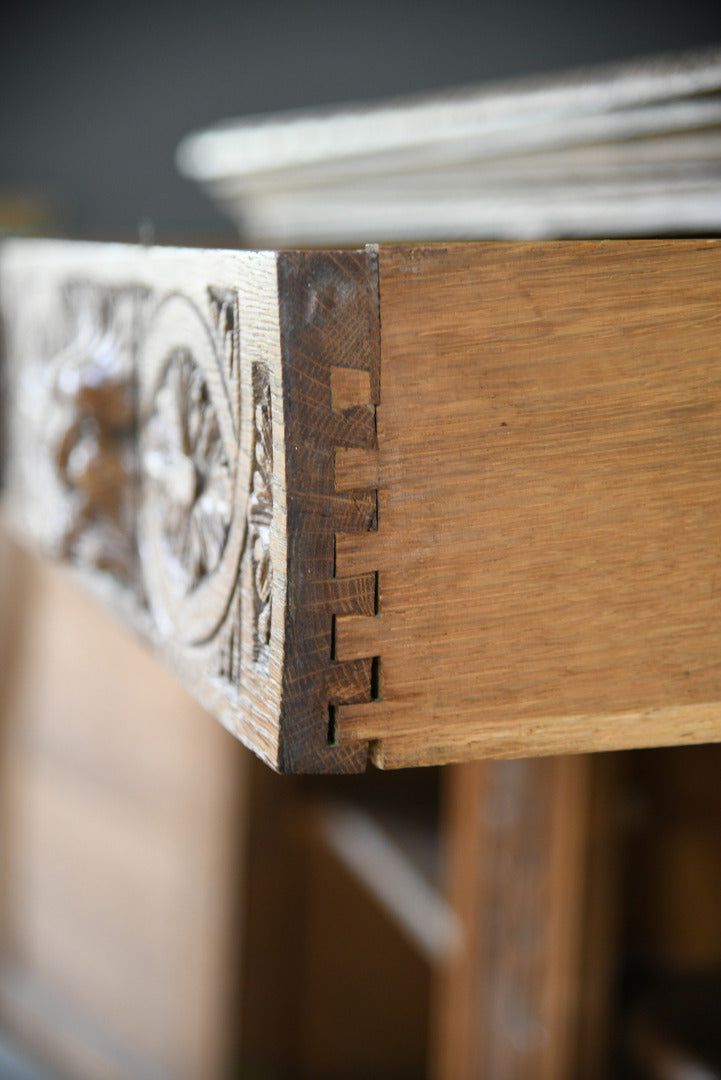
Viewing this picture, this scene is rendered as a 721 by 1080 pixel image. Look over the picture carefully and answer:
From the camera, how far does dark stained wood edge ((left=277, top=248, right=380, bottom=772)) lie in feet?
1.40

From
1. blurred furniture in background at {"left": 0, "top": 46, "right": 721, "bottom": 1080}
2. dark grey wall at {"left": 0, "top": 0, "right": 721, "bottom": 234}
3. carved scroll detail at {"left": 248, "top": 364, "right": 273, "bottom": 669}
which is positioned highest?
dark grey wall at {"left": 0, "top": 0, "right": 721, "bottom": 234}

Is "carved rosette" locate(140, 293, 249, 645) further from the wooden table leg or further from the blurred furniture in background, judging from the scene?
the wooden table leg

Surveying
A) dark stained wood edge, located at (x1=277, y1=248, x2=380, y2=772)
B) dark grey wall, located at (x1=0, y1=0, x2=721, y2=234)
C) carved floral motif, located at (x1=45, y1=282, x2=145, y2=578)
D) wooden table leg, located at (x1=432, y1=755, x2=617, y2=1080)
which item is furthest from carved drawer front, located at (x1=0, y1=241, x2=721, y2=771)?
dark grey wall, located at (x1=0, y1=0, x2=721, y2=234)

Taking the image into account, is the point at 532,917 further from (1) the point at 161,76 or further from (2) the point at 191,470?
(1) the point at 161,76

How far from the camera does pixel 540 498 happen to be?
45 centimetres

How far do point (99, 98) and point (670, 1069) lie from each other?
1975mm

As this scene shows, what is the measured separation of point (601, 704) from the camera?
47cm

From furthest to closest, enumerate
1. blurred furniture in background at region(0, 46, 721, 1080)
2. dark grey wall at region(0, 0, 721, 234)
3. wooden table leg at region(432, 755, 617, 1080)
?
dark grey wall at region(0, 0, 721, 234) → wooden table leg at region(432, 755, 617, 1080) → blurred furniture in background at region(0, 46, 721, 1080)

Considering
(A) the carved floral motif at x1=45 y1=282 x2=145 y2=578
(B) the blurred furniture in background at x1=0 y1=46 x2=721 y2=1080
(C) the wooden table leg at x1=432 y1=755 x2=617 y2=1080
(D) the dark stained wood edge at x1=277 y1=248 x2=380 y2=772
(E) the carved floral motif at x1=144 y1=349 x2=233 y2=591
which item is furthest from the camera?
(C) the wooden table leg at x1=432 y1=755 x2=617 y2=1080

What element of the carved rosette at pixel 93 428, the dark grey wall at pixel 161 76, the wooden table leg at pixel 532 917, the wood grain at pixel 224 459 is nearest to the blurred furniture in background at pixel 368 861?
the wooden table leg at pixel 532 917

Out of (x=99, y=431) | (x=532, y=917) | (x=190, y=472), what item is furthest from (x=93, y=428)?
(x=532, y=917)

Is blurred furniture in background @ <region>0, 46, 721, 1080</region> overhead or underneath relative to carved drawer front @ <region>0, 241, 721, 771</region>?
underneath

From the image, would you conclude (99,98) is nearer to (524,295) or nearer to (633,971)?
(633,971)

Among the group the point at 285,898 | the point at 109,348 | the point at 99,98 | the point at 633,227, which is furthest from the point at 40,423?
the point at 99,98
